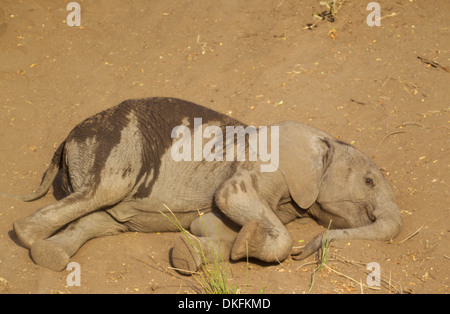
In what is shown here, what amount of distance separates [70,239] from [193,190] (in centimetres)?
123

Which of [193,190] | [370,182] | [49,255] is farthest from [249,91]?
[49,255]

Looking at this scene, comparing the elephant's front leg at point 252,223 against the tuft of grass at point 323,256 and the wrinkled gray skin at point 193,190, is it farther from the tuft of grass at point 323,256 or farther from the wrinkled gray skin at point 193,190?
the tuft of grass at point 323,256

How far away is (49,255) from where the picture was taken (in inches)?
203

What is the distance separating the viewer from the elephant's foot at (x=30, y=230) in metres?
5.36

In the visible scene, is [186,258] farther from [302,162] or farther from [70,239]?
[302,162]

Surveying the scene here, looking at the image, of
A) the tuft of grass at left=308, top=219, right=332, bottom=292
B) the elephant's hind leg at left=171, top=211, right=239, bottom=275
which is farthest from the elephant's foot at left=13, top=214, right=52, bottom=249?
the tuft of grass at left=308, top=219, right=332, bottom=292

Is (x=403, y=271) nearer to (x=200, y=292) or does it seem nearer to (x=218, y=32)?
(x=200, y=292)

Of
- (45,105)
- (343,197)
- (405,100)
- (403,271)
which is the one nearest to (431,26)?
(405,100)

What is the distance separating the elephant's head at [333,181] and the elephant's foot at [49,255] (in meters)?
2.09

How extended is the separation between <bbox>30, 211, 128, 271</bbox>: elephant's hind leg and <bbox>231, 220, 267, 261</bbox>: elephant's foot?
1.40 meters

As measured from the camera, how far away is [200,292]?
4812mm

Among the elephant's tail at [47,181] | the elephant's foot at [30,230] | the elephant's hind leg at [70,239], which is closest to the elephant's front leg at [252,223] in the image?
the elephant's hind leg at [70,239]

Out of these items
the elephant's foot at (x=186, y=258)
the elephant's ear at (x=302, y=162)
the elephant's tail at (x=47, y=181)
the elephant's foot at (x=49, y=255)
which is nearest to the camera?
the elephant's foot at (x=186, y=258)

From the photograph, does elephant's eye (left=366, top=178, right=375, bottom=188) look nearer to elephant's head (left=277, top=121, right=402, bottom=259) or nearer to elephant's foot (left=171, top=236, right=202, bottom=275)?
elephant's head (left=277, top=121, right=402, bottom=259)
